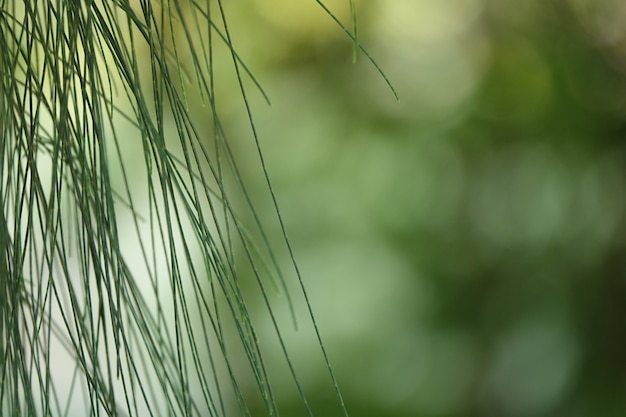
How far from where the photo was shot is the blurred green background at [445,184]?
164 cm

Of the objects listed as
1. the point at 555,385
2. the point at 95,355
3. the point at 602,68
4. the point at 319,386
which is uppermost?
the point at 602,68

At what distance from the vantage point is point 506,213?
1706 mm

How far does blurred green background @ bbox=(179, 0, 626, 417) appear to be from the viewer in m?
1.64

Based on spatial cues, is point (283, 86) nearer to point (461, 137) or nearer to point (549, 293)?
point (461, 137)

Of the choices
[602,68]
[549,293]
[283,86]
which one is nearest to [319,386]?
[549,293]

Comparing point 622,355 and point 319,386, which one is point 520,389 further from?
point 319,386

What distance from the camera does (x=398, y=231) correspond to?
175cm

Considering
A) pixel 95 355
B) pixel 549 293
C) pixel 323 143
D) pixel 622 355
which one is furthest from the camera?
pixel 323 143

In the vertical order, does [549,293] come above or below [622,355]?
above

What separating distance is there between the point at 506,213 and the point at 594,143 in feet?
0.65

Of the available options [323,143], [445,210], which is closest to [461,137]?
[445,210]

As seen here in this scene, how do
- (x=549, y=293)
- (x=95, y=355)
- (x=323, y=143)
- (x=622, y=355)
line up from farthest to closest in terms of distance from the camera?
1. (x=323, y=143)
2. (x=549, y=293)
3. (x=622, y=355)
4. (x=95, y=355)

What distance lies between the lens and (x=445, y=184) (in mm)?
1735

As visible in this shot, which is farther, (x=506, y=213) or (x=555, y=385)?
(x=506, y=213)
